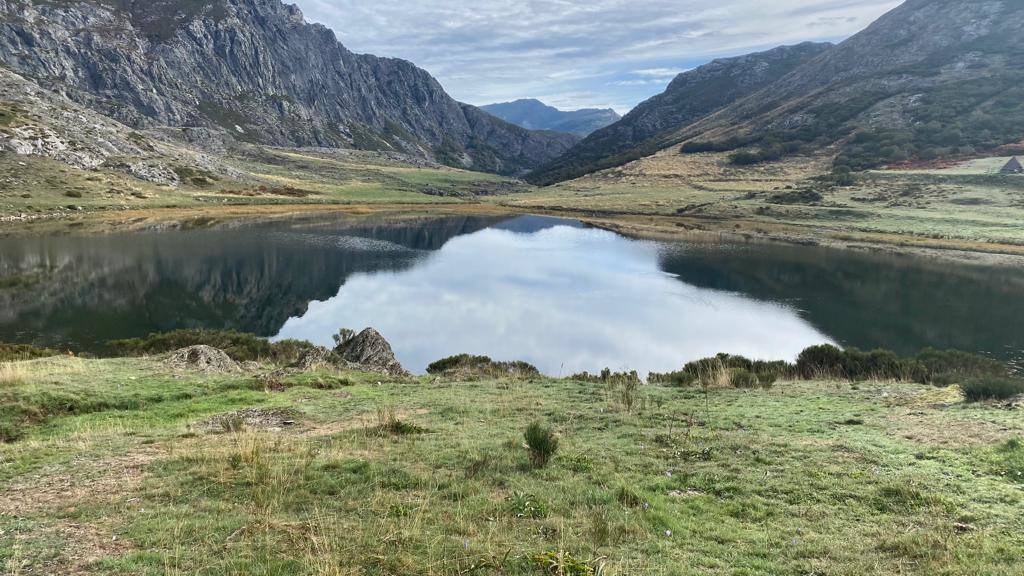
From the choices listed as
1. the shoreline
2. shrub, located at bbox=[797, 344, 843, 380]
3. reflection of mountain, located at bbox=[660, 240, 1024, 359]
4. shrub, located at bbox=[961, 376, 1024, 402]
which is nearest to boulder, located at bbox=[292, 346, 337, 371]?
shrub, located at bbox=[797, 344, 843, 380]

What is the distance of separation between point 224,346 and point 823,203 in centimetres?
10116

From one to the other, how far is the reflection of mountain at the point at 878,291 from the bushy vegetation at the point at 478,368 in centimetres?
2374

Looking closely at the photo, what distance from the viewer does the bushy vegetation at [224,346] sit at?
83.2 feet

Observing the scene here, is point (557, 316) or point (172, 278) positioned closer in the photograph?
point (557, 316)

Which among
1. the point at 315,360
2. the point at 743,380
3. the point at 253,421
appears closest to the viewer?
the point at 253,421

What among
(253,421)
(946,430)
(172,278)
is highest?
(946,430)

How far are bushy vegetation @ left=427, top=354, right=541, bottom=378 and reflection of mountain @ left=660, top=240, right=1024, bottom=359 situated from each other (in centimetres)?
2374

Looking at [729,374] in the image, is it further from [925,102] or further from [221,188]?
[925,102]

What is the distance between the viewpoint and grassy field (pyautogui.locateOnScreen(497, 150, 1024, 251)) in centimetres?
7381

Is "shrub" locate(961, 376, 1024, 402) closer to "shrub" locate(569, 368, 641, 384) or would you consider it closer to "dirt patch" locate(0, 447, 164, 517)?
"shrub" locate(569, 368, 641, 384)

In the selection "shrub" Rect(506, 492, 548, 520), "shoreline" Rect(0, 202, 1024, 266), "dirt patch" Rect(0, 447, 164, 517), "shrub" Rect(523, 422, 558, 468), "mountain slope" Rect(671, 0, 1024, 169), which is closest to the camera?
"shrub" Rect(506, 492, 548, 520)

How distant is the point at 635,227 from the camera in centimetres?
9844

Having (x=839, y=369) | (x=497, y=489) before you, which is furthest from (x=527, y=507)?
(x=839, y=369)

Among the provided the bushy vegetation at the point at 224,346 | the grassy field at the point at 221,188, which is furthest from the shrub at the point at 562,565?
the grassy field at the point at 221,188
